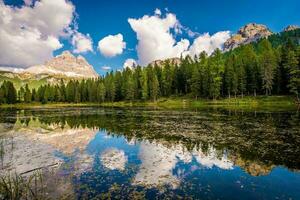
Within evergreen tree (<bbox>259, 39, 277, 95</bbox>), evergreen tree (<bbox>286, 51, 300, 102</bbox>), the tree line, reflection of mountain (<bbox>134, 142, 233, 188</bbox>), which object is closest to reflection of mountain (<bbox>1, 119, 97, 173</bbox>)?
reflection of mountain (<bbox>134, 142, 233, 188</bbox>)

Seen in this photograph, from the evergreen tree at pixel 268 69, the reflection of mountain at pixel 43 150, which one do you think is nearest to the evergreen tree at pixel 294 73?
the evergreen tree at pixel 268 69

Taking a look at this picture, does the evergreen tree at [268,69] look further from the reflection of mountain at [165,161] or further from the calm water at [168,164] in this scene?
the reflection of mountain at [165,161]

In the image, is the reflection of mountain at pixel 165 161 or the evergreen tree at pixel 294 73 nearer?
the reflection of mountain at pixel 165 161

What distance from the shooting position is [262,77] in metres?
94.0

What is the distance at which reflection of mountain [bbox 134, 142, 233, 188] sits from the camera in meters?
15.7

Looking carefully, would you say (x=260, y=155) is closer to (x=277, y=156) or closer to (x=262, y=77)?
(x=277, y=156)

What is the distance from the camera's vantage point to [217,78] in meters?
99.1

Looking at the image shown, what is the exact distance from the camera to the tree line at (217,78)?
91688 millimetres

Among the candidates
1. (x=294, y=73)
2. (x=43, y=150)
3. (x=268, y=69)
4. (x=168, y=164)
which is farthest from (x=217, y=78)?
(x=168, y=164)

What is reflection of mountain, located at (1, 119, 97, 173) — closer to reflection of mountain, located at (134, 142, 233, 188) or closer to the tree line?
reflection of mountain, located at (134, 142, 233, 188)

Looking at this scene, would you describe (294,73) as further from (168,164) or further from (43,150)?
(43,150)

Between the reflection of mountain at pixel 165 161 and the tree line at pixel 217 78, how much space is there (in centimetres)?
6808

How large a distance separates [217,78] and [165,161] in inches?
3306

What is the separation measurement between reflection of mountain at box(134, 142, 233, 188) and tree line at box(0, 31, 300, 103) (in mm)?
68084
